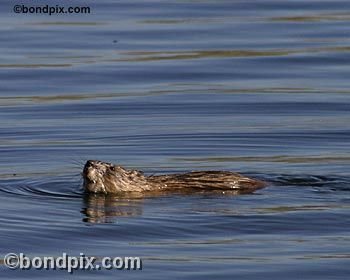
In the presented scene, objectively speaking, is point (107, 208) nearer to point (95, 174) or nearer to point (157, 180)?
point (95, 174)

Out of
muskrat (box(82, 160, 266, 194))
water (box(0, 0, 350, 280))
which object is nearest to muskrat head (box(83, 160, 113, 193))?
muskrat (box(82, 160, 266, 194))

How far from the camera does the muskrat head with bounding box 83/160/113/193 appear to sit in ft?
48.5

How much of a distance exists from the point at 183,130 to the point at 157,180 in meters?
Answer: 2.84

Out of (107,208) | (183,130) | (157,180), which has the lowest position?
(107,208)

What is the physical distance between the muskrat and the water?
164mm

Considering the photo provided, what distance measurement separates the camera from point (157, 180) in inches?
592

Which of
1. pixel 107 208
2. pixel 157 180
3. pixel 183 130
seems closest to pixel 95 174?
pixel 107 208

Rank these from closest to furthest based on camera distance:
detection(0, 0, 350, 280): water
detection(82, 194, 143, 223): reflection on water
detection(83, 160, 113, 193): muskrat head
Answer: detection(0, 0, 350, 280): water, detection(82, 194, 143, 223): reflection on water, detection(83, 160, 113, 193): muskrat head

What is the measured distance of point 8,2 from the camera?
26422 millimetres

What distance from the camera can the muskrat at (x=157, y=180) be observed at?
1482cm

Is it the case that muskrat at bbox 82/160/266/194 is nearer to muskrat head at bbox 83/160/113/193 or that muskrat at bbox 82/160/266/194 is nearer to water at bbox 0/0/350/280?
muskrat head at bbox 83/160/113/193

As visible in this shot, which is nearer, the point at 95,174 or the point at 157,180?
the point at 95,174

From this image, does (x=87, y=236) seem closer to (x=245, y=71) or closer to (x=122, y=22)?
(x=245, y=71)

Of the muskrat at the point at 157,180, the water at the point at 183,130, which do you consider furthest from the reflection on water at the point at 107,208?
the muskrat at the point at 157,180
